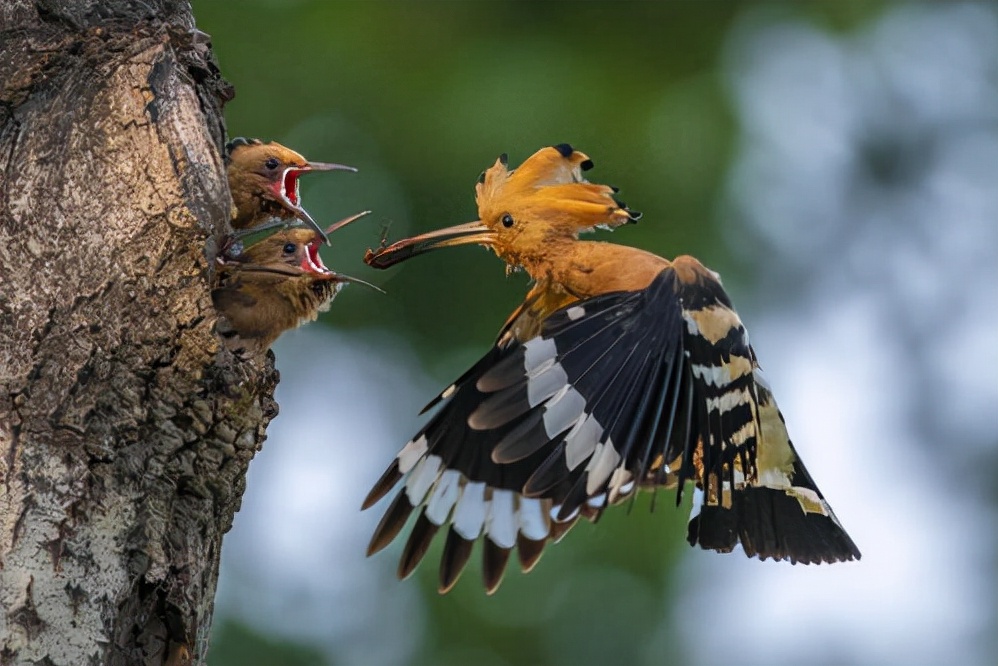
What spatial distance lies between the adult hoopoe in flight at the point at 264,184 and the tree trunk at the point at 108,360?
54cm

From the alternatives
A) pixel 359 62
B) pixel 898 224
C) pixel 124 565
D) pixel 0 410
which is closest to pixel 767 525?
pixel 124 565

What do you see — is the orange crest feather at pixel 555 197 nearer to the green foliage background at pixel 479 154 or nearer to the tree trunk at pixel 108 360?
the tree trunk at pixel 108 360

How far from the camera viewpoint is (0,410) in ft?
6.79

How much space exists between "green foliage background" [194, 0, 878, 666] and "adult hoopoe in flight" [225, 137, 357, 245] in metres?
1.83

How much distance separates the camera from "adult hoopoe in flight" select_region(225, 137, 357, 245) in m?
2.88

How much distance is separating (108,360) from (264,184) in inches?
33.3

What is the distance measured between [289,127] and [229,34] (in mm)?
435

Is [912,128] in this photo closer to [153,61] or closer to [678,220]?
[678,220]

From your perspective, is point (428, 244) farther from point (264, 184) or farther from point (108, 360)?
point (108, 360)

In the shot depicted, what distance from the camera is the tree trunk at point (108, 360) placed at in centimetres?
204

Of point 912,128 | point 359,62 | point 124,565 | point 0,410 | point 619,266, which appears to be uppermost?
point 912,128

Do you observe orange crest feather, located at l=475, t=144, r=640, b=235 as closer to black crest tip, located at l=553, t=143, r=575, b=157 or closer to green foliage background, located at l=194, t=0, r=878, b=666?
black crest tip, located at l=553, t=143, r=575, b=157

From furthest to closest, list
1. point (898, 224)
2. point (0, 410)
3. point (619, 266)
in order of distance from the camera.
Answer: point (898, 224) → point (619, 266) → point (0, 410)

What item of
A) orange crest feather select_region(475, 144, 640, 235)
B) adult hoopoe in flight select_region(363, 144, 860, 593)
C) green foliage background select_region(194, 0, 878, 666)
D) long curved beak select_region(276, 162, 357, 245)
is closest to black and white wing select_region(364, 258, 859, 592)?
adult hoopoe in flight select_region(363, 144, 860, 593)
